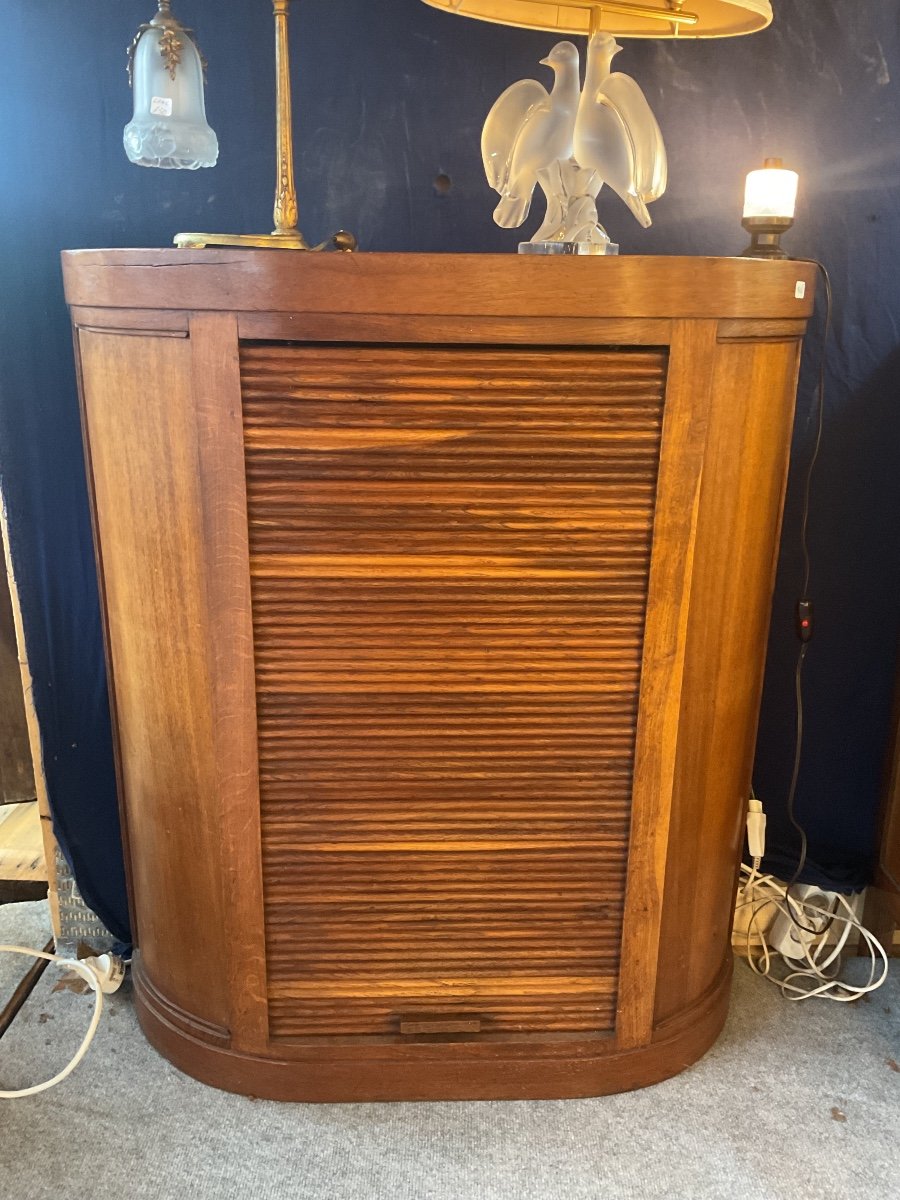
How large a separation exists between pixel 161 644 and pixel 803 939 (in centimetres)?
108

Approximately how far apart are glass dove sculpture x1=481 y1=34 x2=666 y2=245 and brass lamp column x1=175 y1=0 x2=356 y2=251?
0.69ft

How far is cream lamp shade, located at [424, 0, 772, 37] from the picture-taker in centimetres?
112

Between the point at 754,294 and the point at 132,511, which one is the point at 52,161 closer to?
the point at 132,511

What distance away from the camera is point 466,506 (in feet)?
3.46

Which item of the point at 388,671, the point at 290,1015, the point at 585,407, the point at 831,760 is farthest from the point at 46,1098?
the point at 831,760

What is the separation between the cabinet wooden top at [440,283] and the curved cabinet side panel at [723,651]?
8cm

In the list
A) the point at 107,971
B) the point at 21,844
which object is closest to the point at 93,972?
the point at 107,971

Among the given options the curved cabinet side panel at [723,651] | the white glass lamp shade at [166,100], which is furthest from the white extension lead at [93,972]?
the white glass lamp shade at [166,100]

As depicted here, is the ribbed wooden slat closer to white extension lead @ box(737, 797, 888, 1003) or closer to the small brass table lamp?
the small brass table lamp

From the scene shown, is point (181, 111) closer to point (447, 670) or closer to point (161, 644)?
point (161, 644)

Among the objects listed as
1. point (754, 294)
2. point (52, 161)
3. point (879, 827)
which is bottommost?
point (879, 827)

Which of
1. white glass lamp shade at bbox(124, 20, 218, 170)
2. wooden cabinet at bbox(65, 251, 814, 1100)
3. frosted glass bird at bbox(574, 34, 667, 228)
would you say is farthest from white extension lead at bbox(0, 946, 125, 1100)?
frosted glass bird at bbox(574, 34, 667, 228)

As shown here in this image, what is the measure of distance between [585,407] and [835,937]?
103 cm

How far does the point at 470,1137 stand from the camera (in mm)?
1233
